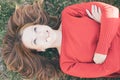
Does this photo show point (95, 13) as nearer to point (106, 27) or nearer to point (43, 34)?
point (106, 27)

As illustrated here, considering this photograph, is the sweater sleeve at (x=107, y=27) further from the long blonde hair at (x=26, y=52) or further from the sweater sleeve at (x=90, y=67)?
the long blonde hair at (x=26, y=52)

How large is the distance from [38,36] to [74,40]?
0.62ft

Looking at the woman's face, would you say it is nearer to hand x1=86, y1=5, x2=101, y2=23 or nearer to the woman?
the woman

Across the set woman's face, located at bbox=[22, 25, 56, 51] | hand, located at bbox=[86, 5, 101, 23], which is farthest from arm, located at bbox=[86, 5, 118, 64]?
woman's face, located at bbox=[22, 25, 56, 51]

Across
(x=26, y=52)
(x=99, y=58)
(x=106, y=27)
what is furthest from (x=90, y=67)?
(x=26, y=52)

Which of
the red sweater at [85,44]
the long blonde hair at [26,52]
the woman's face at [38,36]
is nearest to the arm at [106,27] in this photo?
the red sweater at [85,44]

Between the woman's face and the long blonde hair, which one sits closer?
the woman's face

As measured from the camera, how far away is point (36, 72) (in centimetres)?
205

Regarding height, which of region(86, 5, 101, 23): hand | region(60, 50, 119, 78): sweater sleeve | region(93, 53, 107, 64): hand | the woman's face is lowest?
region(60, 50, 119, 78): sweater sleeve

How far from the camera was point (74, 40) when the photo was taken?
1.86 metres

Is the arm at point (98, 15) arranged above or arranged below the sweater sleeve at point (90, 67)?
above

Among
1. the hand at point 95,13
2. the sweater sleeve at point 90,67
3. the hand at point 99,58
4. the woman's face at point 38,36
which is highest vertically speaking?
the hand at point 95,13

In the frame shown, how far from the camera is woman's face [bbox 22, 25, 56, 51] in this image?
5.92 ft

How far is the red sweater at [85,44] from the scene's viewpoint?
70.1 inches
